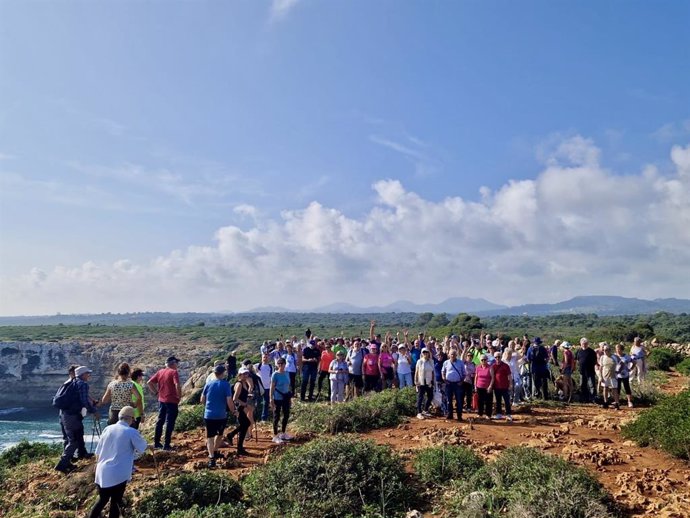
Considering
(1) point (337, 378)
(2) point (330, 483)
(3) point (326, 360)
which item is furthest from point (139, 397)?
(3) point (326, 360)

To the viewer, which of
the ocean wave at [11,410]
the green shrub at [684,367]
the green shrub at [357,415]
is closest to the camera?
the green shrub at [357,415]

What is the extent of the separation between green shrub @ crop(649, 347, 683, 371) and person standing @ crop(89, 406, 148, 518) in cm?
2377

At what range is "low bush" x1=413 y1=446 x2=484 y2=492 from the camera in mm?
7477

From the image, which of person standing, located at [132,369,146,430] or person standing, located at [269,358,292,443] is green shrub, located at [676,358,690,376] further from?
person standing, located at [132,369,146,430]

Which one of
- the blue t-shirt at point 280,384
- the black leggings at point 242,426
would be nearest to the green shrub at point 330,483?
the black leggings at point 242,426

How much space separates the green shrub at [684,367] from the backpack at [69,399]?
21.9m

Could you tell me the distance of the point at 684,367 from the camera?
2159cm

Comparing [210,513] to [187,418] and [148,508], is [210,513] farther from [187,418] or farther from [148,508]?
[187,418]

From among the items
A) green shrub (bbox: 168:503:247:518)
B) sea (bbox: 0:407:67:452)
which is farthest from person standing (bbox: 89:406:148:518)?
sea (bbox: 0:407:67:452)

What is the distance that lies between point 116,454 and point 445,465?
4649 millimetres

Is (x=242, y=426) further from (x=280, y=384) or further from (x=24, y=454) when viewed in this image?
(x=24, y=454)

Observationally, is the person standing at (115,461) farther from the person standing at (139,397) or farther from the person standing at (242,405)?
the person standing at (242,405)

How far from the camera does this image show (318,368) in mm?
15500

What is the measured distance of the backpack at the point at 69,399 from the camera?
28.5ft
